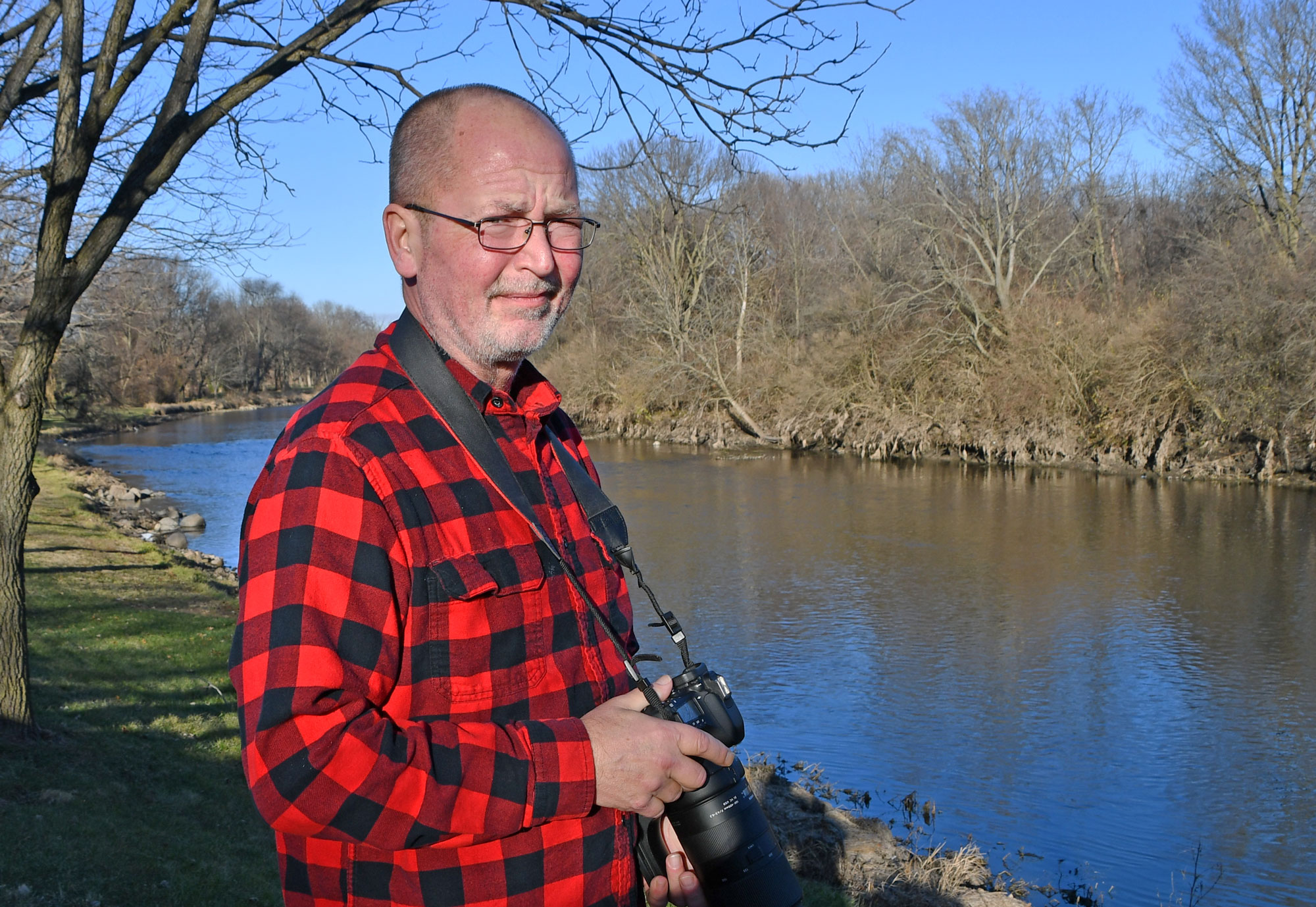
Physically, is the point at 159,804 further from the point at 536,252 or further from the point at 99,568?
the point at 99,568

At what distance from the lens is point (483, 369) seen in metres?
1.87

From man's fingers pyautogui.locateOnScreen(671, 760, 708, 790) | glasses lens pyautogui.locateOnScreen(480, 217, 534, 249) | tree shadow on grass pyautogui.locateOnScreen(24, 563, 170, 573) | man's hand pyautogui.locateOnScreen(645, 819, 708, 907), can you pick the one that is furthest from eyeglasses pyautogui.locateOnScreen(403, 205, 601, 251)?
tree shadow on grass pyautogui.locateOnScreen(24, 563, 170, 573)

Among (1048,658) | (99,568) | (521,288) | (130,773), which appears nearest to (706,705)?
(521,288)

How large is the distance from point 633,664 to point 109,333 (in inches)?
883

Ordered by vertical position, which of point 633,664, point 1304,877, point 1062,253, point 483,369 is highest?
point 1062,253

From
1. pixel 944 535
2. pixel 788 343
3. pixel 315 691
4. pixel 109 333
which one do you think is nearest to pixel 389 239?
pixel 315 691

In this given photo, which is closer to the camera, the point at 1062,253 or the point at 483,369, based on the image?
the point at 483,369

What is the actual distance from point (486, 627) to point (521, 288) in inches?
23.3

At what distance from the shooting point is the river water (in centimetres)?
710

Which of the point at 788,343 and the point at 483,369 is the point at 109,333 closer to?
the point at 788,343

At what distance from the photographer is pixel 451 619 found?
160 cm

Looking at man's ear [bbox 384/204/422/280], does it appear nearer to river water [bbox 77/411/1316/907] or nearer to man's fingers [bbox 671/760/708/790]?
man's fingers [bbox 671/760/708/790]

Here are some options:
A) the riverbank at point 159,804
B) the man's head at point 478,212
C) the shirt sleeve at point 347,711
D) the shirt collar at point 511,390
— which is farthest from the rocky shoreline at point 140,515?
the shirt sleeve at point 347,711

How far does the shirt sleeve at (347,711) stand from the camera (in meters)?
1.42
